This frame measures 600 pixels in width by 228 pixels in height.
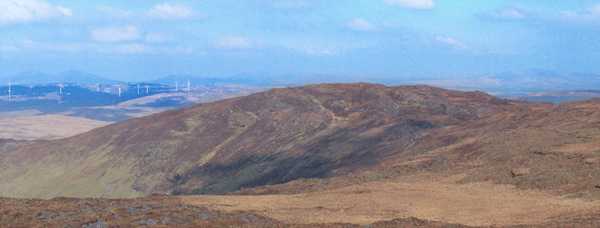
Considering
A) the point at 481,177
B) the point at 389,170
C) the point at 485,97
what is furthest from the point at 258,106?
the point at 481,177

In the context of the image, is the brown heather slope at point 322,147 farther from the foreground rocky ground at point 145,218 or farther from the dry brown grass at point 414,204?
the foreground rocky ground at point 145,218

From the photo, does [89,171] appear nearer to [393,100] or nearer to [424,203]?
[393,100]

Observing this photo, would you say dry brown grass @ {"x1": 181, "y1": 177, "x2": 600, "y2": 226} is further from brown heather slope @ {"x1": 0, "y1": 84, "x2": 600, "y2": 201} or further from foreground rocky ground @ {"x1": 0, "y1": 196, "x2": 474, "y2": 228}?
brown heather slope @ {"x1": 0, "y1": 84, "x2": 600, "y2": 201}

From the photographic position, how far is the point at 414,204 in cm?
3488

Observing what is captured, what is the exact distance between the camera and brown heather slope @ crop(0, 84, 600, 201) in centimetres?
4706

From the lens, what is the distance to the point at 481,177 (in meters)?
43.0

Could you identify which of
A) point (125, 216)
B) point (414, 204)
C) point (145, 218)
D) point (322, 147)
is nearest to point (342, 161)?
point (322, 147)

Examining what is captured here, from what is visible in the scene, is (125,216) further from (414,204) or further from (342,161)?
(342,161)

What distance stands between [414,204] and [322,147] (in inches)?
1617

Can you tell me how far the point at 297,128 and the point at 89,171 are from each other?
26.5 metres

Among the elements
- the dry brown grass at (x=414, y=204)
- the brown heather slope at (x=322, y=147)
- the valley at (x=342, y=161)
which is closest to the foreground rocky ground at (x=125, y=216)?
the valley at (x=342, y=161)

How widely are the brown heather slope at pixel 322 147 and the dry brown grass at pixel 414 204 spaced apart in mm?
3359

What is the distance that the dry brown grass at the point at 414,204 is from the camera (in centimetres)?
3120

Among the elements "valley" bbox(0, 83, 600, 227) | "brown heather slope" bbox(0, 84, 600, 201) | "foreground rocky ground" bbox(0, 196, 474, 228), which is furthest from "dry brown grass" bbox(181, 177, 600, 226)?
"brown heather slope" bbox(0, 84, 600, 201)
